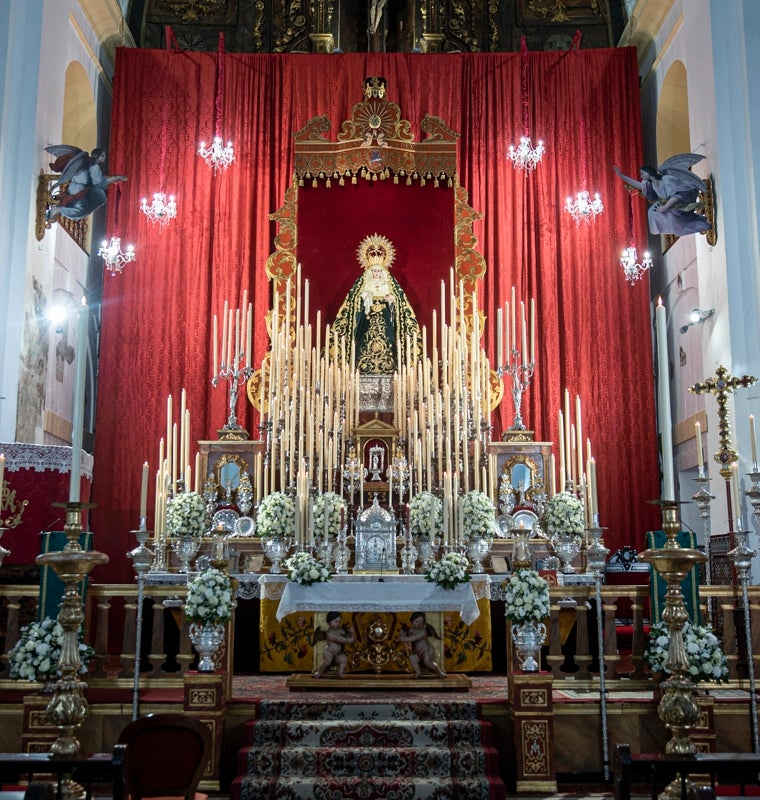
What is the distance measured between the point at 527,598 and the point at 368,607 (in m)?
1.33

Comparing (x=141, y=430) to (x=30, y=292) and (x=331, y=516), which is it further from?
(x=331, y=516)

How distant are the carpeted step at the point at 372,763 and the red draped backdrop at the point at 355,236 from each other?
5903mm

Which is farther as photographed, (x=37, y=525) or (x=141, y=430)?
(x=141, y=430)

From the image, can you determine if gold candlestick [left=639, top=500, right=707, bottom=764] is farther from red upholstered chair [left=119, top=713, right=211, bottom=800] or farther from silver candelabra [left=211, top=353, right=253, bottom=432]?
silver candelabra [left=211, top=353, right=253, bottom=432]

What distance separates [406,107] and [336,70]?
1054 mm

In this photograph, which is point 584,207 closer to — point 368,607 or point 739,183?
point 739,183

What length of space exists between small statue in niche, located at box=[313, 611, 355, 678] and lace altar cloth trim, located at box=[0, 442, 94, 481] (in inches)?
101

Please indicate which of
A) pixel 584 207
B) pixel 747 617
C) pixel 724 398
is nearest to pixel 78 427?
pixel 747 617

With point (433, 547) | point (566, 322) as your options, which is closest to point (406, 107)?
point (566, 322)

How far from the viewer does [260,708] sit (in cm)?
727

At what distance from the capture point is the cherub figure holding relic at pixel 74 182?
1099 centimetres

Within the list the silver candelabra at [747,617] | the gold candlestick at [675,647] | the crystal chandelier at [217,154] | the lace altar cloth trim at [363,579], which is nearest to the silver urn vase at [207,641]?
the lace altar cloth trim at [363,579]

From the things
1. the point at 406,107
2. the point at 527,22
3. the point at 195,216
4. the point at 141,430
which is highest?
the point at 527,22

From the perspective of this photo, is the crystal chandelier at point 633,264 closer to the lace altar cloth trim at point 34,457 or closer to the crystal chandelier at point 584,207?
the crystal chandelier at point 584,207
